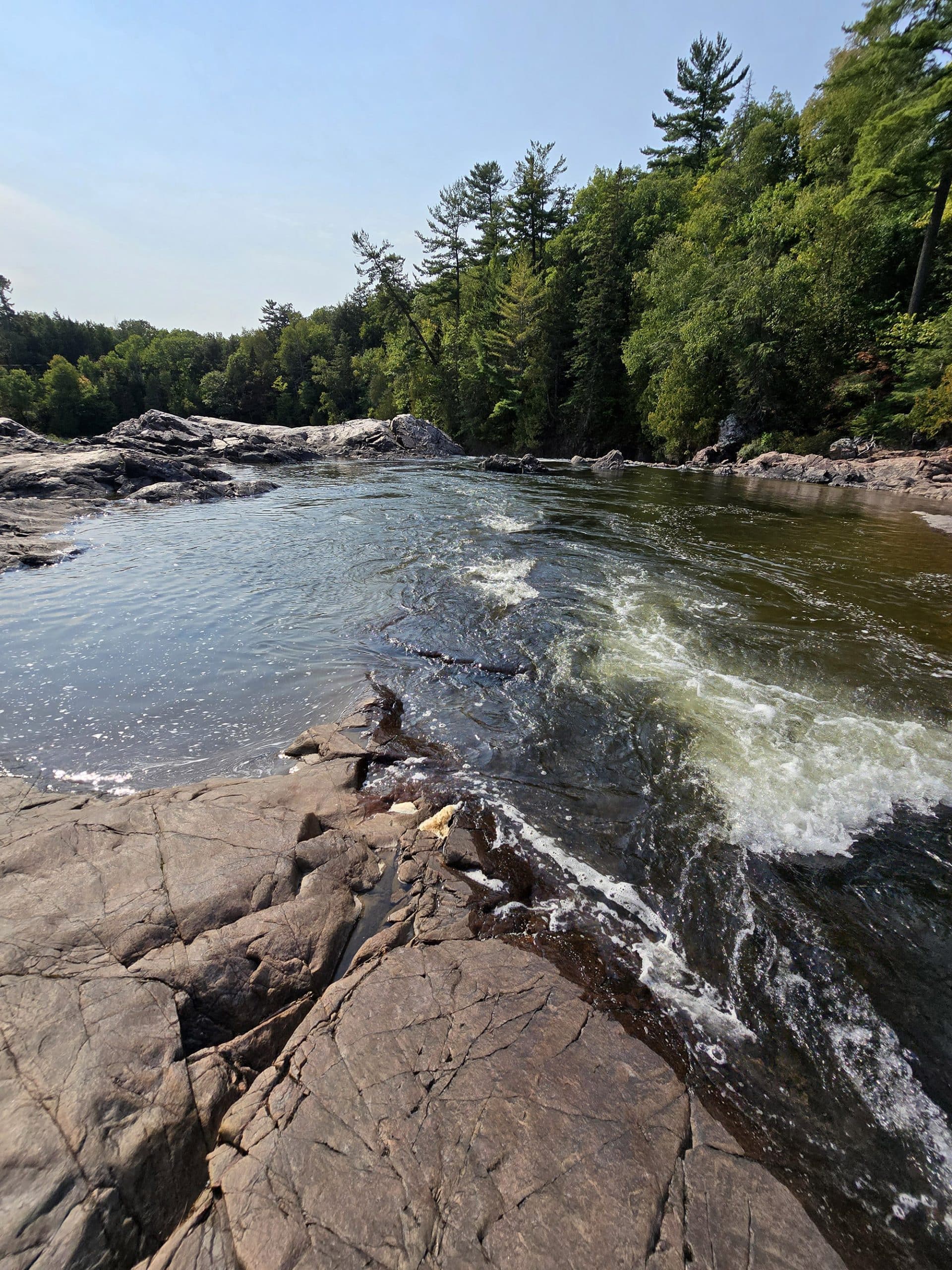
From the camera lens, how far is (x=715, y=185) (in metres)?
34.9

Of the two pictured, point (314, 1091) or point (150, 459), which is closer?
point (314, 1091)

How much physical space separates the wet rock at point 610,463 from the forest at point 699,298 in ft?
11.2

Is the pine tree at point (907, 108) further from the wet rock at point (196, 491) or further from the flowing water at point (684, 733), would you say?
the wet rock at point (196, 491)

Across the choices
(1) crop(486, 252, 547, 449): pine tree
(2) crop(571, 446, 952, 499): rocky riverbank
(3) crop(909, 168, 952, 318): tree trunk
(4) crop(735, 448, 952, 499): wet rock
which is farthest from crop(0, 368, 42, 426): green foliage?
(3) crop(909, 168, 952, 318): tree trunk

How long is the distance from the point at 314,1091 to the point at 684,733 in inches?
173

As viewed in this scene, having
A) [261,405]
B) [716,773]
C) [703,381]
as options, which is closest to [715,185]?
[703,381]

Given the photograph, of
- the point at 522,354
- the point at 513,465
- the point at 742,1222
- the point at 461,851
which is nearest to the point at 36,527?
the point at 461,851

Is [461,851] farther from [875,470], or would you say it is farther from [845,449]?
[845,449]

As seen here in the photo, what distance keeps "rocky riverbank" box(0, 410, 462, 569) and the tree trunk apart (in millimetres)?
28443

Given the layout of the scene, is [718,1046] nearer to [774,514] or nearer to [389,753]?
[389,753]

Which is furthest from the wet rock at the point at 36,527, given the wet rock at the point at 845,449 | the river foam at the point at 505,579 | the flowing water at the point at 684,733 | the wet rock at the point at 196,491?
the wet rock at the point at 845,449

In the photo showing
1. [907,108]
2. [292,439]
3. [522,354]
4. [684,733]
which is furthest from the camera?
[522,354]

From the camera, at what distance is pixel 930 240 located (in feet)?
72.8

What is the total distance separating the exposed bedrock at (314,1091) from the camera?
5.95 ft
